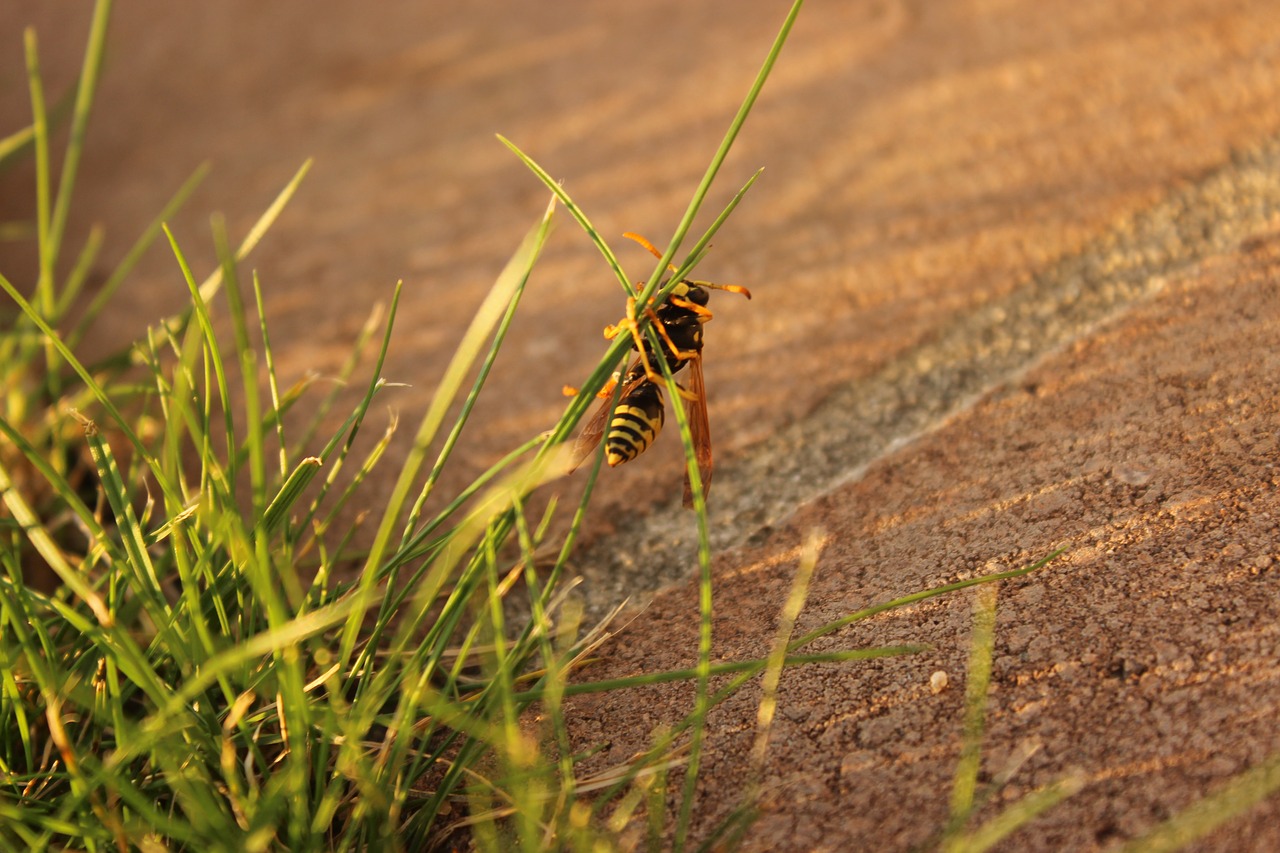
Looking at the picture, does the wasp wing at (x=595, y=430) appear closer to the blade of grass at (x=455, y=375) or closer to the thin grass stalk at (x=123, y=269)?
the blade of grass at (x=455, y=375)

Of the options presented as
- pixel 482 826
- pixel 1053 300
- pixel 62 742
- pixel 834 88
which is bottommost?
pixel 482 826

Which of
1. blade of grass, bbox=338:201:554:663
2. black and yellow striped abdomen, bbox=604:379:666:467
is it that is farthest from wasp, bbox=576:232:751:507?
blade of grass, bbox=338:201:554:663

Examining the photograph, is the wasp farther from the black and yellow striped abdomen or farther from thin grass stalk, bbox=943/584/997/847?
thin grass stalk, bbox=943/584/997/847

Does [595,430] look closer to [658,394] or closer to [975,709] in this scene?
[658,394]

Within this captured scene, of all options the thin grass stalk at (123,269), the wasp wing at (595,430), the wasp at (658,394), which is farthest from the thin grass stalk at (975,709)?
the thin grass stalk at (123,269)

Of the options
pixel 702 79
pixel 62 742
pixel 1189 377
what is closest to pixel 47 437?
pixel 62 742

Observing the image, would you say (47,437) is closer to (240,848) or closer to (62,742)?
(62,742)
